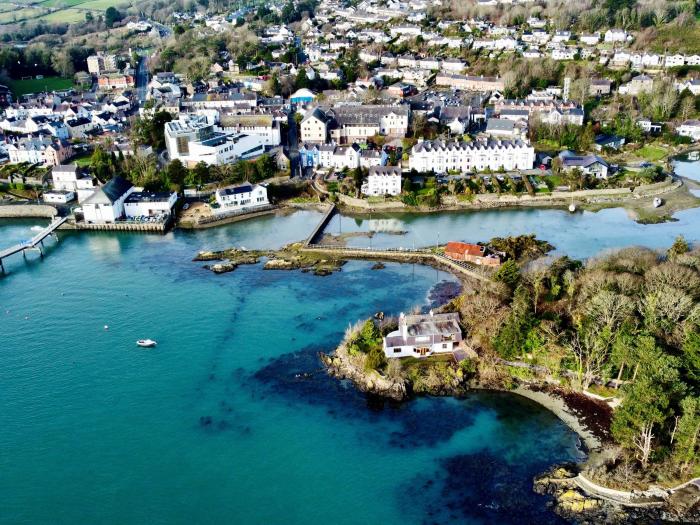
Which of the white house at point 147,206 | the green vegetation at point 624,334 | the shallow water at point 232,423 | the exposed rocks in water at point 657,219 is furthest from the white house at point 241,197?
the exposed rocks in water at point 657,219

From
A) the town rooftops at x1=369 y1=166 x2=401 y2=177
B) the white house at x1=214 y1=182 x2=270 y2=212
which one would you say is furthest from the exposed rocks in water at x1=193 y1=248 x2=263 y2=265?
the town rooftops at x1=369 y1=166 x2=401 y2=177

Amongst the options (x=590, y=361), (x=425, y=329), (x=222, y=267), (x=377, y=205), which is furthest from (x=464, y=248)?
(x=222, y=267)

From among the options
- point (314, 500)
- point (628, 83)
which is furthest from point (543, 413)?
point (628, 83)

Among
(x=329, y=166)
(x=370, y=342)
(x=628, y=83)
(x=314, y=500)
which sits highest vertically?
(x=628, y=83)

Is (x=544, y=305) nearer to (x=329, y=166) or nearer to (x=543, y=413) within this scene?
(x=543, y=413)

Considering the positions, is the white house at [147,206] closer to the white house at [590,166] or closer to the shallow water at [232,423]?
the shallow water at [232,423]

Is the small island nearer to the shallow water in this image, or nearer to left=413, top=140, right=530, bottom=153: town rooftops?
the shallow water
